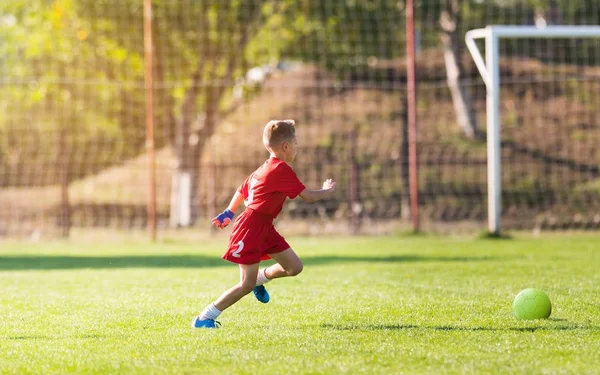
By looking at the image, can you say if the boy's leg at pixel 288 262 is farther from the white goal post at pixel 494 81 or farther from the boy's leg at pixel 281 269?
the white goal post at pixel 494 81

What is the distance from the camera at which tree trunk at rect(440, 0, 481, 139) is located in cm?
2430

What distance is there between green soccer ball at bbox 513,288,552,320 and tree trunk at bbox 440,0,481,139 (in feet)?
59.2

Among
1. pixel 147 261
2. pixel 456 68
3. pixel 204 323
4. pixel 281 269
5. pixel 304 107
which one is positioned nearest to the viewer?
pixel 204 323

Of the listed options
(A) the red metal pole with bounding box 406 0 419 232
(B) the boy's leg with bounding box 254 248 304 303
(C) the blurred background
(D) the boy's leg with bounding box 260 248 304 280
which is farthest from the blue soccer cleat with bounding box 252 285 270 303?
(C) the blurred background

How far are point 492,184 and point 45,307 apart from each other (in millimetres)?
8515

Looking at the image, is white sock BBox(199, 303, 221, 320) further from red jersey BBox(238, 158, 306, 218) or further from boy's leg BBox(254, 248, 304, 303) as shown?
red jersey BBox(238, 158, 306, 218)

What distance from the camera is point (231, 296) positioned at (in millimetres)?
6148

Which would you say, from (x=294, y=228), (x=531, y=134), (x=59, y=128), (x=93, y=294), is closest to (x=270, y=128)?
(x=93, y=294)

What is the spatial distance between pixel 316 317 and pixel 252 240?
2.35 feet

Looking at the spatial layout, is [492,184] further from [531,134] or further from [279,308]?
[531,134]

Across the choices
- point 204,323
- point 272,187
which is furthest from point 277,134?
point 204,323

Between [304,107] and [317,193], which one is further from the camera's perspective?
[304,107]

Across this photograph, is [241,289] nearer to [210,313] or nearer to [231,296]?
[231,296]

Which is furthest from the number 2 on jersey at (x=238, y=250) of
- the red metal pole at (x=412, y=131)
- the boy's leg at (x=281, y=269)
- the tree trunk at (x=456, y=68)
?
the tree trunk at (x=456, y=68)
